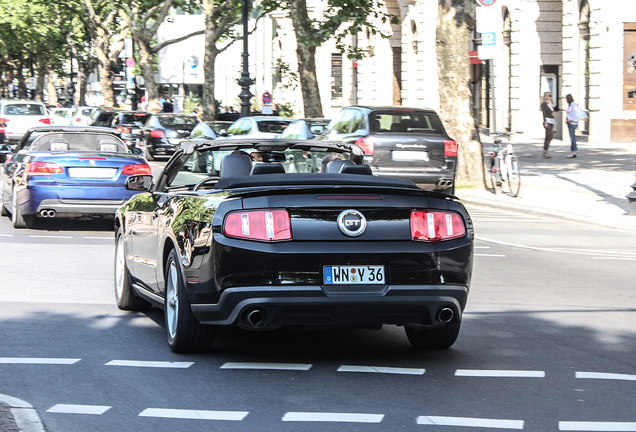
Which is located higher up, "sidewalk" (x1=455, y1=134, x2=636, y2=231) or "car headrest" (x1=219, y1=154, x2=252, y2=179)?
"car headrest" (x1=219, y1=154, x2=252, y2=179)

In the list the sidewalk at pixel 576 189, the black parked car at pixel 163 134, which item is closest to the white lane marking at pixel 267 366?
the sidewalk at pixel 576 189

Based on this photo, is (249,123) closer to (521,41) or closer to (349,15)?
(349,15)

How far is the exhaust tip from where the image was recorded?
6.15 meters

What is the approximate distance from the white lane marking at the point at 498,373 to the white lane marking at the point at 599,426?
3.52 ft

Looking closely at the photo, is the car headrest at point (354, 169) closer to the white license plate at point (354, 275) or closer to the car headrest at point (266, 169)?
the car headrest at point (266, 169)

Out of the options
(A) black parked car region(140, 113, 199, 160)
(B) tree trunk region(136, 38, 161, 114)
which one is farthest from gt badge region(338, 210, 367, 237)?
(B) tree trunk region(136, 38, 161, 114)

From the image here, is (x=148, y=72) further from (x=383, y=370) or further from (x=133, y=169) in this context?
(x=383, y=370)

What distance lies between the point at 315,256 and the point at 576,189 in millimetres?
15000

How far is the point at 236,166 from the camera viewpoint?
6.87 metres

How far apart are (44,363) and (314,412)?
1.99 metres

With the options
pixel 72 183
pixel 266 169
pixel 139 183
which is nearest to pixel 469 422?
pixel 266 169

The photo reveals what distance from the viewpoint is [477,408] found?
5.27 meters

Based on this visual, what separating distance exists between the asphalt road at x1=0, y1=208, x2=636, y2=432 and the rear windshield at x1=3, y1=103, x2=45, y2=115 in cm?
2813

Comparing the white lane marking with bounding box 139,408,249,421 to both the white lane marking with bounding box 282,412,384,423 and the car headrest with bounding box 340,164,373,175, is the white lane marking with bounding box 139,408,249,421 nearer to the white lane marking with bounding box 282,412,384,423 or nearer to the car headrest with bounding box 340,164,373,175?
the white lane marking with bounding box 282,412,384,423
